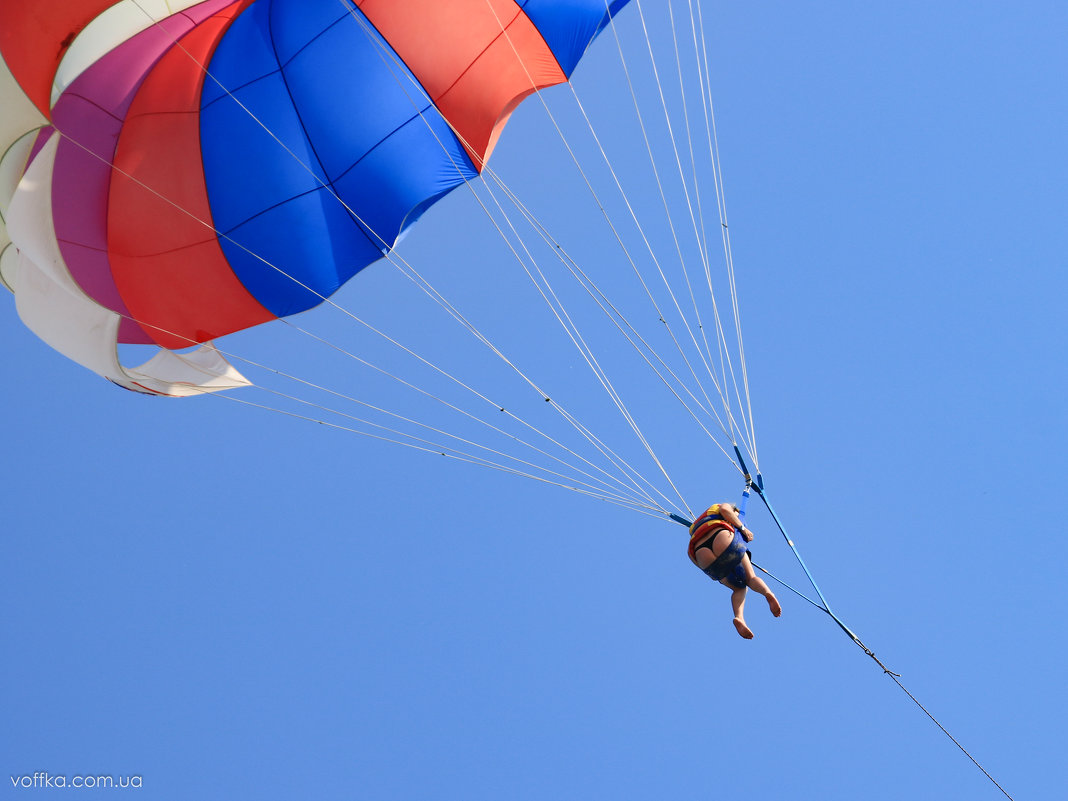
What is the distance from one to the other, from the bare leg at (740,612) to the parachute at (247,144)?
3073 mm

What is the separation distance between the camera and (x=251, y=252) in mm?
7320

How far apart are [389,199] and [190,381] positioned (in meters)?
2.03

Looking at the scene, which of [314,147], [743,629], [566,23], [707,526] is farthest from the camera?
[314,147]

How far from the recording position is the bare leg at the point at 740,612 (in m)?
6.03

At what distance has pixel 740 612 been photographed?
6.16 meters

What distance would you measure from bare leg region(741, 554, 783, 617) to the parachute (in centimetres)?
297

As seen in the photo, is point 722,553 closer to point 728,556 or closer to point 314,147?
point 728,556

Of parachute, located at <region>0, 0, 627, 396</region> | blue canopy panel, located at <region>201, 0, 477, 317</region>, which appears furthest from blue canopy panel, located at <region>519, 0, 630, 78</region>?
blue canopy panel, located at <region>201, 0, 477, 317</region>

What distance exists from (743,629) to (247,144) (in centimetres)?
440

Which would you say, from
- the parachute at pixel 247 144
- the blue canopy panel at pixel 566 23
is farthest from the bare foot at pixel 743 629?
the blue canopy panel at pixel 566 23

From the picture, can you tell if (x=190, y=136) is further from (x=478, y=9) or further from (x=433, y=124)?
(x=478, y=9)

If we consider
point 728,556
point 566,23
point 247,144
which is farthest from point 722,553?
point 247,144

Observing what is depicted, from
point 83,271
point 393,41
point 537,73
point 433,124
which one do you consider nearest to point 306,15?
point 393,41

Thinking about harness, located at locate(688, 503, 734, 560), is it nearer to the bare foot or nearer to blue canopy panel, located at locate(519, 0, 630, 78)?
the bare foot
